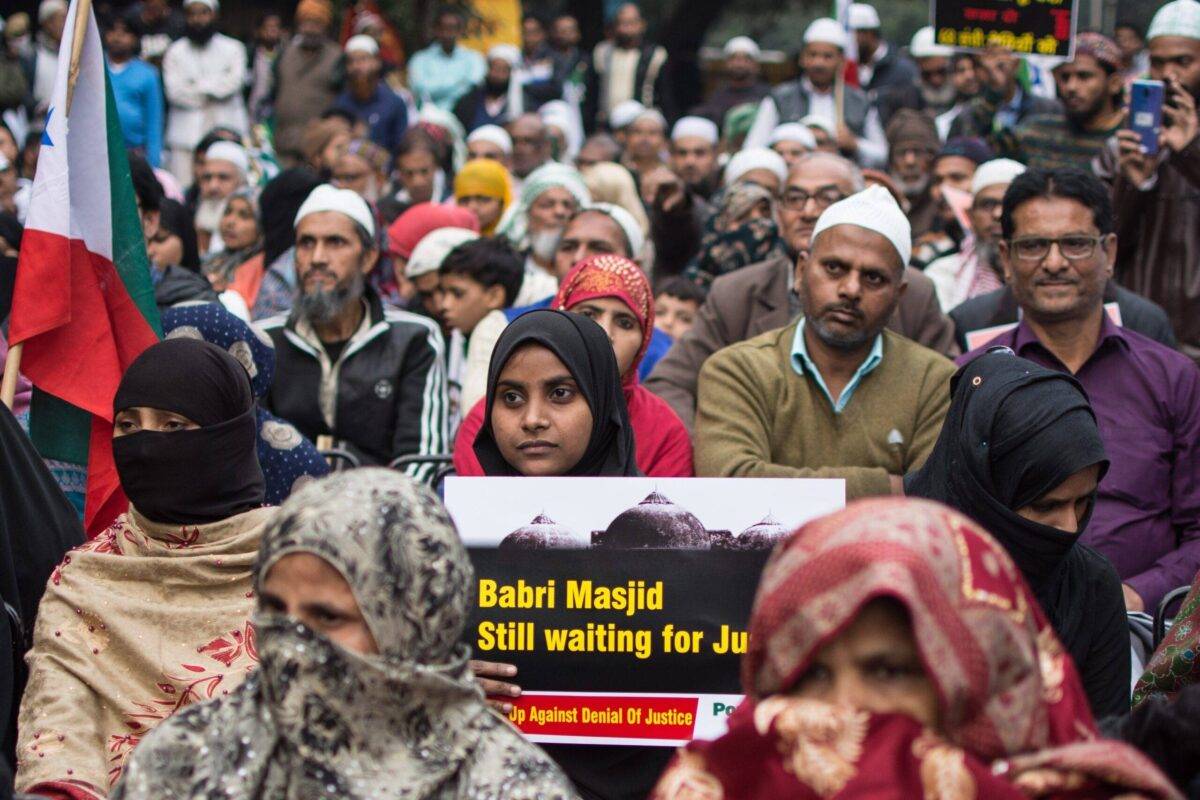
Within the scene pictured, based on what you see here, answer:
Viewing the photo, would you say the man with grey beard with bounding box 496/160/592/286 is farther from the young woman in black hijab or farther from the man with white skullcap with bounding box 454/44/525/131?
the man with white skullcap with bounding box 454/44/525/131

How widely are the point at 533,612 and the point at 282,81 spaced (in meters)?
14.3

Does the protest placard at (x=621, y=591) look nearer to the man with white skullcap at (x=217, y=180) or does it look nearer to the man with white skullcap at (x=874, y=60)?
the man with white skullcap at (x=217, y=180)

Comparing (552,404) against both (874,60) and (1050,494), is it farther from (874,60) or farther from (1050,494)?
(874,60)

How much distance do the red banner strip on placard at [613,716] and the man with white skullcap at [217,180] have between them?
31.5ft

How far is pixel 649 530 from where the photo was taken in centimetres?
466

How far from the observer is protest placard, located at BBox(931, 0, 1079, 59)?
10977 millimetres

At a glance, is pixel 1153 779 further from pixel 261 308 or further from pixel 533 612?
pixel 261 308

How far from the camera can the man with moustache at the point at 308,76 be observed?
17.8 metres

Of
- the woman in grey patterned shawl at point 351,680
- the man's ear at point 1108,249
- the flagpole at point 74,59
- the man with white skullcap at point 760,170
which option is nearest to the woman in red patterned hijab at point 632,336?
the flagpole at point 74,59

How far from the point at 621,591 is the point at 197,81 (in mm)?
14382

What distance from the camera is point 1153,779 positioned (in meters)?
2.94

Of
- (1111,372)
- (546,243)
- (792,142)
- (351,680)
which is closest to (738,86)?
(792,142)

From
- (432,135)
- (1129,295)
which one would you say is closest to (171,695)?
(1129,295)

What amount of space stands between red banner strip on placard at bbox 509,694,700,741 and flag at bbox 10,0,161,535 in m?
2.29
